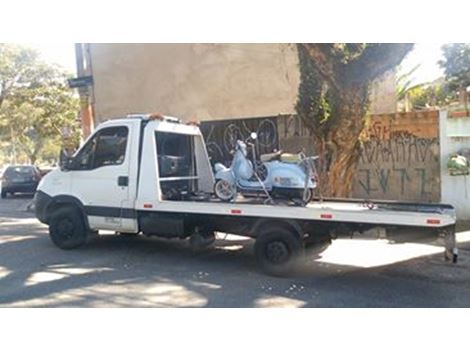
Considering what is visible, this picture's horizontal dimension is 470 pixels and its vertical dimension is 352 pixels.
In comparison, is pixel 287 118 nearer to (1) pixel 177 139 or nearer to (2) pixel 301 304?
(1) pixel 177 139

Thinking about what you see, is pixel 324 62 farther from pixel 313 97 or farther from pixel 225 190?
pixel 225 190

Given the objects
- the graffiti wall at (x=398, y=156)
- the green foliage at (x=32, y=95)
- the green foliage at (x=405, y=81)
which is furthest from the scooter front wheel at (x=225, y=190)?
the green foliage at (x=32, y=95)

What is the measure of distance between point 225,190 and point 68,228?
2.67 metres

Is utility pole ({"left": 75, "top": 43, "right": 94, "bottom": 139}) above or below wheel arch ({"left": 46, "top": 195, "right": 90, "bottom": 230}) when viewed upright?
above

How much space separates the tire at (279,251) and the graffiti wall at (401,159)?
5.17m

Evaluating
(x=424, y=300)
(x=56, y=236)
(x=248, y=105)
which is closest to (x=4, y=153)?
(x=248, y=105)

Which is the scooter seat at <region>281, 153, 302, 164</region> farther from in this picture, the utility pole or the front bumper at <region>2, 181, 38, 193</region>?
the front bumper at <region>2, 181, 38, 193</region>

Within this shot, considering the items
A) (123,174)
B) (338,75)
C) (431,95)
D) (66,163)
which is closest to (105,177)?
(123,174)

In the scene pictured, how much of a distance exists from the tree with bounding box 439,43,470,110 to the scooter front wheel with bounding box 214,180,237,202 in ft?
60.5

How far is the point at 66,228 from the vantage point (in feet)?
26.4

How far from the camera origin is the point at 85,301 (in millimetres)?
5402

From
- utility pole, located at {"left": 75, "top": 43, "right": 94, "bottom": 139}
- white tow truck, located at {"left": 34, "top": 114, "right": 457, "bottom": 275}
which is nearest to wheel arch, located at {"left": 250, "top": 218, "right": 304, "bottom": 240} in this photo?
white tow truck, located at {"left": 34, "top": 114, "right": 457, "bottom": 275}

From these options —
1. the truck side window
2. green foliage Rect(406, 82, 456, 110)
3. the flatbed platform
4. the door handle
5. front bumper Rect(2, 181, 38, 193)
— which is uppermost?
green foliage Rect(406, 82, 456, 110)

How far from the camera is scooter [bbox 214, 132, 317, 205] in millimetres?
7223
